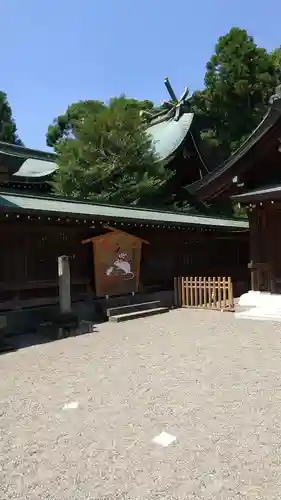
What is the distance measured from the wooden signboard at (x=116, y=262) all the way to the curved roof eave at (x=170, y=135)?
877cm

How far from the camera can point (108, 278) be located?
1269 centimetres

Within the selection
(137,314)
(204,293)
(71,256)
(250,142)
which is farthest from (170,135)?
(137,314)

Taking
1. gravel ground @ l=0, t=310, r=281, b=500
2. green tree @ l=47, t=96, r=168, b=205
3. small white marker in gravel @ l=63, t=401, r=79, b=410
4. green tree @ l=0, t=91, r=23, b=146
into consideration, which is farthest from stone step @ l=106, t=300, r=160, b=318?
green tree @ l=0, t=91, r=23, b=146

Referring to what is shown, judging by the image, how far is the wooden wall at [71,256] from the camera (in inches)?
412

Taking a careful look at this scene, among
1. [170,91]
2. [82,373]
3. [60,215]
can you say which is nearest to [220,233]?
[60,215]

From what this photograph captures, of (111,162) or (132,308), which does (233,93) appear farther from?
(132,308)

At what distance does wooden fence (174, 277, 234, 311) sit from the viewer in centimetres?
1266

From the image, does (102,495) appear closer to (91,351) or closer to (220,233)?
(91,351)

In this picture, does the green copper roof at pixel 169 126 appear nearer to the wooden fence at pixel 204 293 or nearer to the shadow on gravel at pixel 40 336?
the wooden fence at pixel 204 293

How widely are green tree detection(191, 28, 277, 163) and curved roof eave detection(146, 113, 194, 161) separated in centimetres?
511

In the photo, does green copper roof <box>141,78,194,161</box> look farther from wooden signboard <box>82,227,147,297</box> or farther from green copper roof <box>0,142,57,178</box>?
wooden signboard <box>82,227,147,297</box>

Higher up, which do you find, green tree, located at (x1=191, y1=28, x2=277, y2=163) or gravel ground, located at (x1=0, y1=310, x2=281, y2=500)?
green tree, located at (x1=191, y1=28, x2=277, y2=163)

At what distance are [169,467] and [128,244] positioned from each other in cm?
982

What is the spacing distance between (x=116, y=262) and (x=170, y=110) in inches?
627
